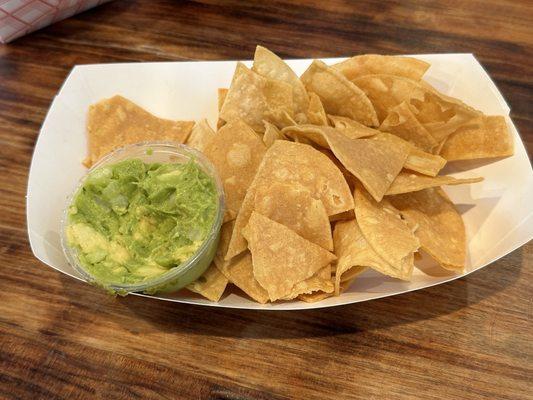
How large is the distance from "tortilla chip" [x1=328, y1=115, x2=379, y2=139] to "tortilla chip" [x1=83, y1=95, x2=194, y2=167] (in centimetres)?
55

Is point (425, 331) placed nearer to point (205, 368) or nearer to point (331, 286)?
point (331, 286)

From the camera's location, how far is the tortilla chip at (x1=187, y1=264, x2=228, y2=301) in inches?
54.3

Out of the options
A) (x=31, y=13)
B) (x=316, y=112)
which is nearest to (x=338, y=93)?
(x=316, y=112)

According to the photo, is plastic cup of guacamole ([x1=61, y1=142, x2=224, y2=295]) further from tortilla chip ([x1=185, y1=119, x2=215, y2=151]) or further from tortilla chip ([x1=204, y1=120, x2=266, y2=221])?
tortilla chip ([x1=185, y1=119, x2=215, y2=151])

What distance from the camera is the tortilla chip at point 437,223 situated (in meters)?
1.36

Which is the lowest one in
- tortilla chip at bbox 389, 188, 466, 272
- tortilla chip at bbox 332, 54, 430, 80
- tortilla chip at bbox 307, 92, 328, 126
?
tortilla chip at bbox 389, 188, 466, 272

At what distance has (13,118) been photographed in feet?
6.62

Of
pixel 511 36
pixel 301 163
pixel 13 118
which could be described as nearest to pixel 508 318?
pixel 301 163

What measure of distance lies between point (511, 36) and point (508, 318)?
50.9 inches

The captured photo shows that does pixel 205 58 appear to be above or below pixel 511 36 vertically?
below

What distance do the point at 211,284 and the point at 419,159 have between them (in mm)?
732

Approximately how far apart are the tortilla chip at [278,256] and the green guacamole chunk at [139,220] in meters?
0.14

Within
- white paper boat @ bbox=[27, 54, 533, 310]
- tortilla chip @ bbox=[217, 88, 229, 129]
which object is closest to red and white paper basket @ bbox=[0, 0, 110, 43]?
white paper boat @ bbox=[27, 54, 533, 310]

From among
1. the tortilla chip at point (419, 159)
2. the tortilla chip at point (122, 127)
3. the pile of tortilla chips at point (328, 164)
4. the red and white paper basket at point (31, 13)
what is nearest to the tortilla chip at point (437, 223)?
the pile of tortilla chips at point (328, 164)
